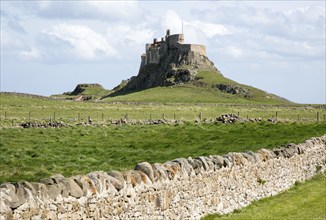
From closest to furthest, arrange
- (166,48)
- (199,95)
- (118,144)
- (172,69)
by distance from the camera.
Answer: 1. (118,144)
2. (199,95)
3. (172,69)
4. (166,48)

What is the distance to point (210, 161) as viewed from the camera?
15.6m

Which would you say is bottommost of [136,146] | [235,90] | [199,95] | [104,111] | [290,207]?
[290,207]

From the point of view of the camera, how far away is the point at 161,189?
12922mm

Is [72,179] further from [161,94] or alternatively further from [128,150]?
[161,94]

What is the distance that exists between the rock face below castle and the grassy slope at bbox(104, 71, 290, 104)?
6.85m

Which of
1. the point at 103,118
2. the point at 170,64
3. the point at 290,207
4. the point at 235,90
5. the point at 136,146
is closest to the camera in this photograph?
the point at 290,207

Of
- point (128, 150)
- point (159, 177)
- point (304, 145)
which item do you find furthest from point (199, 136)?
point (159, 177)

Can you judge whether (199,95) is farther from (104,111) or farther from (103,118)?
(103,118)

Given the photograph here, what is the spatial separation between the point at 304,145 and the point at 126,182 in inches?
553

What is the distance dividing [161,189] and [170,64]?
503ft

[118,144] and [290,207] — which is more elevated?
[118,144]

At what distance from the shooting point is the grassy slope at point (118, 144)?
24.2 metres

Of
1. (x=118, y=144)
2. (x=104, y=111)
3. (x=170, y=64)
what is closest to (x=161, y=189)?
(x=118, y=144)

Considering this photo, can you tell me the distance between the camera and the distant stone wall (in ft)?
31.2
